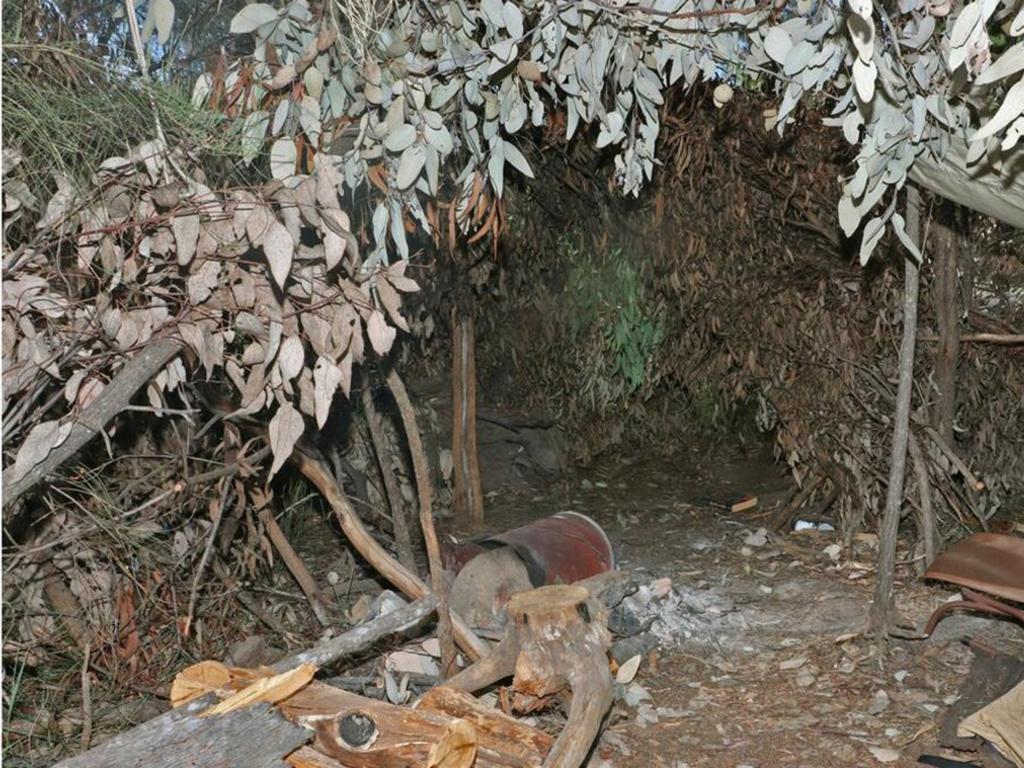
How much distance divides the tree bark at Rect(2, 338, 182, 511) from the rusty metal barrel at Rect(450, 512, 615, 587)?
8.34 feet

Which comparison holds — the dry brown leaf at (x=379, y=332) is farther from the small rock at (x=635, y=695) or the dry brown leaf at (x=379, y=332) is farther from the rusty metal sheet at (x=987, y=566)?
the rusty metal sheet at (x=987, y=566)

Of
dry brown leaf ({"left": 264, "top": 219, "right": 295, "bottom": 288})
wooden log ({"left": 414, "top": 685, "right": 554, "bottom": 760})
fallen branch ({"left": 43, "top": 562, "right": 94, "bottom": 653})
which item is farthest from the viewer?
fallen branch ({"left": 43, "top": 562, "right": 94, "bottom": 653})

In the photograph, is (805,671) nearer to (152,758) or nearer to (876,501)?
(876,501)

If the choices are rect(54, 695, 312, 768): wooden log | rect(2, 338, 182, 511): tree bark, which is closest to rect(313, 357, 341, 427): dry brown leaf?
rect(2, 338, 182, 511): tree bark

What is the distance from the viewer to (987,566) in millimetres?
4020

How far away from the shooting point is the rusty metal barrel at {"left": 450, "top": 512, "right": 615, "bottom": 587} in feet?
16.3

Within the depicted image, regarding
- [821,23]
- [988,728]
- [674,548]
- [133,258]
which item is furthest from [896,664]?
[133,258]

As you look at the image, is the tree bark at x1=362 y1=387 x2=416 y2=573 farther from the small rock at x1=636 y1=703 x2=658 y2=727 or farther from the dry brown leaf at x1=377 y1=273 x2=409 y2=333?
the dry brown leaf at x1=377 y1=273 x2=409 y2=333

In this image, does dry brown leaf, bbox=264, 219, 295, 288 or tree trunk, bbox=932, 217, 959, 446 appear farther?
tree trunk, bbox=932, 217, 959, 446

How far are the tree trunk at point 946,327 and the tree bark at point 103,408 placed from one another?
3819 mm

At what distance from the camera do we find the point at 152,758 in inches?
105

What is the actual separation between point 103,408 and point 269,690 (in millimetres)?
932

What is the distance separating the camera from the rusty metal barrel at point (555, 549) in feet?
16.3

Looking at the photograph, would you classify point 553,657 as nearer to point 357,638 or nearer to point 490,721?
point 490,721
